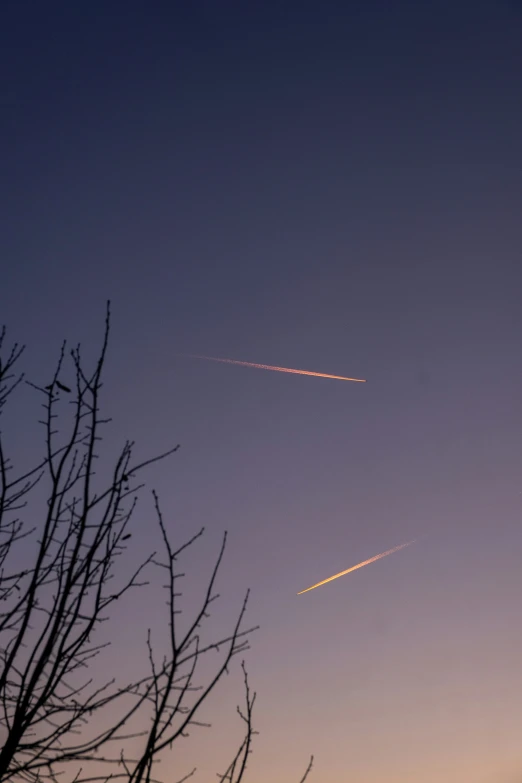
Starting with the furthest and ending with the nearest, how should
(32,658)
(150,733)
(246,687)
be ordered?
(246,687)
(32,658)
(150,733)

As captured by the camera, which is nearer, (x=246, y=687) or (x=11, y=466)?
(x=246, y=687)

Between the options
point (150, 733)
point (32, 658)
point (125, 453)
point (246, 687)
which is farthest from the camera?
point (125, 453)

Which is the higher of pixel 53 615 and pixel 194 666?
pixel 53 615

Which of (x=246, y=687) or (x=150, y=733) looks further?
(x=246, y=687)

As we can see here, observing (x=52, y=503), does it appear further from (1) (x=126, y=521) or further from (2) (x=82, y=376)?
(2) (x=82, y=376)

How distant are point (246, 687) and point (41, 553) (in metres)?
1.08

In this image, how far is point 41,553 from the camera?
2535 millimetres

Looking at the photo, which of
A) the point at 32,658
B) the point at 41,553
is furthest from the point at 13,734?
the point at 41,553

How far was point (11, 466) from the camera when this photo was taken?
316 cm

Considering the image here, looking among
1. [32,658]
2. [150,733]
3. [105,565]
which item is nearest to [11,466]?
[105,565]

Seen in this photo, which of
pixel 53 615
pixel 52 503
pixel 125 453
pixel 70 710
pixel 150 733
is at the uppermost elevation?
pixel 125 453

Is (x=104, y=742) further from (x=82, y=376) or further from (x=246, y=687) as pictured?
(x=82, y=376)

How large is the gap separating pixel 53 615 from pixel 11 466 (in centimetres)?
94

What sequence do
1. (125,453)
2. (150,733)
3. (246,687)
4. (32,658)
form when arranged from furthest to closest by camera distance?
(125,453), (246,687), (32,658), (150,733)
